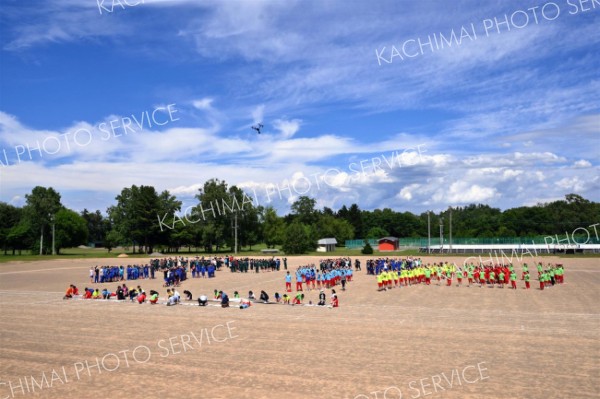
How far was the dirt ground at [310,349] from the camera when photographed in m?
10.1

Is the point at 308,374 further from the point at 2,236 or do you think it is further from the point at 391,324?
the point at 2,236

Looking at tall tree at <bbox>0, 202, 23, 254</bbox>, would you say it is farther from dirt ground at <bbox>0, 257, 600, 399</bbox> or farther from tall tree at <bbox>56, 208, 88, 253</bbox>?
dirt ground at <bbox>0, 257, 600, 399</bbox>

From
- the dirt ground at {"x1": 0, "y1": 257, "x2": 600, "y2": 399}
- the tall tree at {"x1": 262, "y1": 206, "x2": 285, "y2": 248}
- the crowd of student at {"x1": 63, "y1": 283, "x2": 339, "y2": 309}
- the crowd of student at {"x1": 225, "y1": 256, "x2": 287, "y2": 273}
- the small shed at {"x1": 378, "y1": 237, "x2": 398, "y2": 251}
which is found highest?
the tall tree at {"x1": 262, "y1": 206, "x2": 285, "y2": 248}

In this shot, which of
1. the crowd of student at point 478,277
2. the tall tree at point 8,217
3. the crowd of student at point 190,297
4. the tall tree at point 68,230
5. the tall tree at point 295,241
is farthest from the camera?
the tall tree at point 8,217

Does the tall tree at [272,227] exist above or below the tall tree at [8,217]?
below

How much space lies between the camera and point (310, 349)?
13.2 meters

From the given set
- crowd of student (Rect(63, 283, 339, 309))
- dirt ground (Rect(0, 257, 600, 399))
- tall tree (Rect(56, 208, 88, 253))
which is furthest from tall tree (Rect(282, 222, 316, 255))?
dirt ground (Rect(0, 257, 600, 399))

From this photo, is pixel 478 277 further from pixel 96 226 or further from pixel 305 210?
pixel 96 226

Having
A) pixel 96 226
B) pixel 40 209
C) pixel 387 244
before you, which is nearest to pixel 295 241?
pixel 387 244

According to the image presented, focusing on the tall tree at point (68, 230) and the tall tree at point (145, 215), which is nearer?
the tall tree at point (145, 215)

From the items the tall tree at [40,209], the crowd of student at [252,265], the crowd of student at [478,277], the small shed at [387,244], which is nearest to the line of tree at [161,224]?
the tall tree at [40,209]

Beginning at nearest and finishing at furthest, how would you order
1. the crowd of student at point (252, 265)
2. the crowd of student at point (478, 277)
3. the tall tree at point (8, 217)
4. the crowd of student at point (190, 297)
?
the crowd of student at point (190, 297), the crowd of student at point (478, 277), the crowd of student at point (252, 265), the tall tree at point (8, 217)

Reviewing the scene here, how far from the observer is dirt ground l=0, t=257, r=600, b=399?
1009 centimetres

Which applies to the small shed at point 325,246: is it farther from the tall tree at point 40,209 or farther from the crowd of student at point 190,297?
the crowd of student at point 190,297
